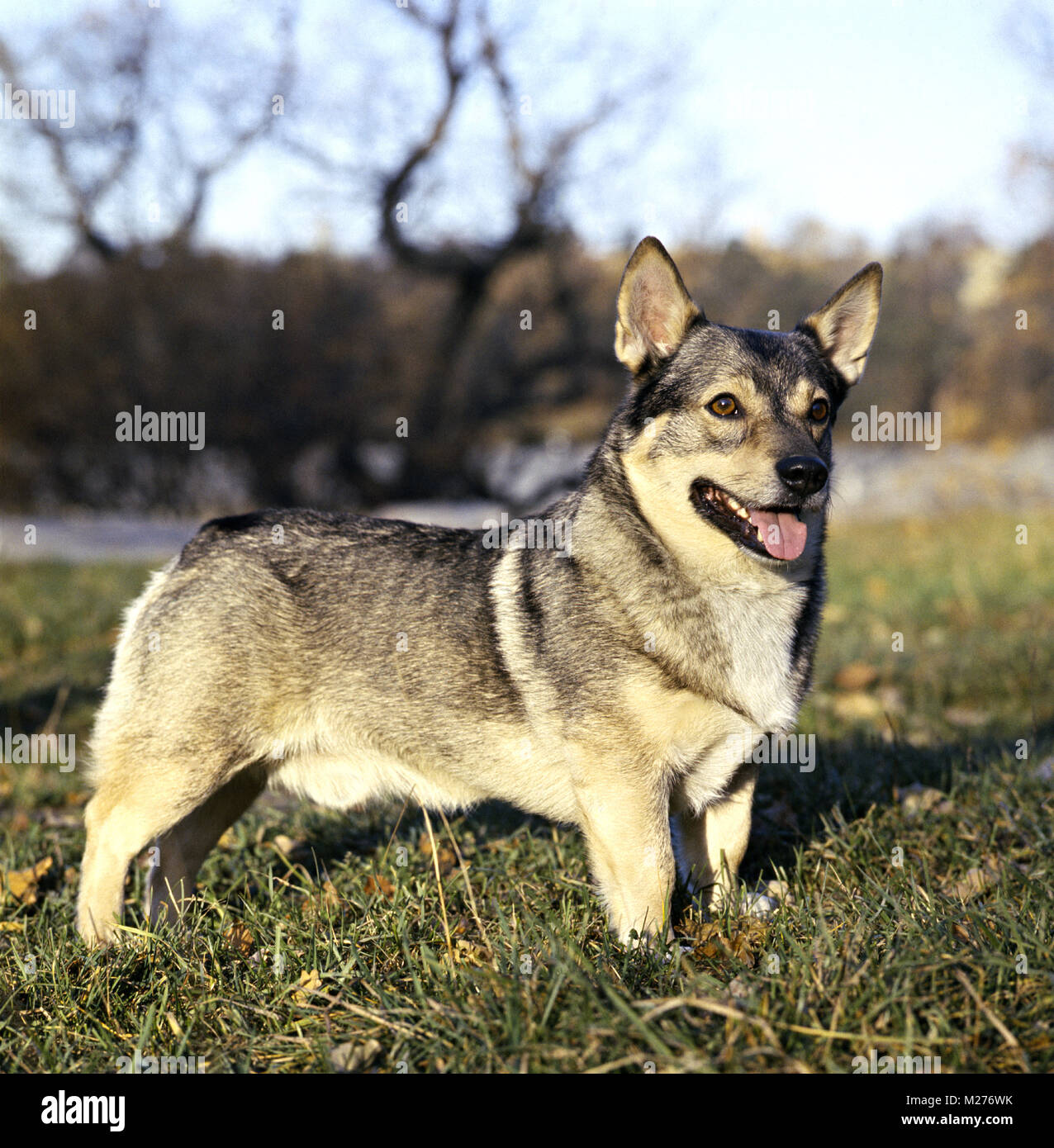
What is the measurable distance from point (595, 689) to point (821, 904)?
99cm

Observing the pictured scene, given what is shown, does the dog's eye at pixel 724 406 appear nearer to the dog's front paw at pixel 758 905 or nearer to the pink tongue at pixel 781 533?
the pink tongue at pixel 781 533

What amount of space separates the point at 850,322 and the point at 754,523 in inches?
43.3

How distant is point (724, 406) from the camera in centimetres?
349

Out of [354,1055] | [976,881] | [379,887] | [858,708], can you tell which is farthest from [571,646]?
[858,708]

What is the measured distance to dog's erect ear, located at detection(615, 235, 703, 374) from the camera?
11.7 ft

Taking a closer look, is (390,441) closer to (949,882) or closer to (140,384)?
(140,384)

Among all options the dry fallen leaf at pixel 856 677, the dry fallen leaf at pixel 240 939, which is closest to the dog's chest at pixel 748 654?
the dry fallen leaf at pixel 240 939

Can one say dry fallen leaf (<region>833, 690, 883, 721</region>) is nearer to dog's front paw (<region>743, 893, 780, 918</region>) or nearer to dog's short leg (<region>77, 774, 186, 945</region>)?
dog's front paw (<region>743, 893, 780, 918</region>)

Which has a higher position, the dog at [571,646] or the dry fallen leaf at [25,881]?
the dog at [571,646]

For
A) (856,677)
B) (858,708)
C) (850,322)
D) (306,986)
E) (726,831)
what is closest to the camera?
(306,986)

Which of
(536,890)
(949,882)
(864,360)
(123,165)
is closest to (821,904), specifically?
(949,882)

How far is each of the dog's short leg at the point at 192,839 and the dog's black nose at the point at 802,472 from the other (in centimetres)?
218

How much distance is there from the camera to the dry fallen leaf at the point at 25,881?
3826 mm

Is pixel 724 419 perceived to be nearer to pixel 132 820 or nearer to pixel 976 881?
pixel 976 881
